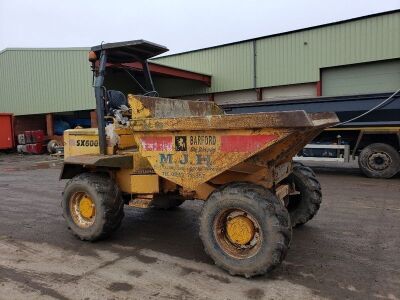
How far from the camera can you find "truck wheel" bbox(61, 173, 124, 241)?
4.88 metres

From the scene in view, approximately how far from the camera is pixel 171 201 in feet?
16.9

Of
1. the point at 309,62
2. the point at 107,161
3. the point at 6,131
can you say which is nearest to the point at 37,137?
the point at 6,131

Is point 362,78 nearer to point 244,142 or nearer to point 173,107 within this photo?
point 173,107

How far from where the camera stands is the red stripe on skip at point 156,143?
167 inches

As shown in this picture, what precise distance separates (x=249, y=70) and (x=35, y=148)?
1194cm

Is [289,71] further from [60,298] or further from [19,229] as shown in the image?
[60,298]

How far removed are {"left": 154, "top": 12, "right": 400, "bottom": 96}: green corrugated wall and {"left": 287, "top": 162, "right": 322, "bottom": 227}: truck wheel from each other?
13550 millimetres

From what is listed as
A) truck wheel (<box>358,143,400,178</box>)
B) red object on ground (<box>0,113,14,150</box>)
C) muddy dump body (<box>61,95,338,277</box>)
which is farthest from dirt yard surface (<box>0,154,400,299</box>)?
red object on ground (<box>0,113,14,150</box>)

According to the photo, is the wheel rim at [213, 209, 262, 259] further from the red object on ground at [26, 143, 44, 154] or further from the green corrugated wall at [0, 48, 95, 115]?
the red object on ground at [26, 143, 44, 154]

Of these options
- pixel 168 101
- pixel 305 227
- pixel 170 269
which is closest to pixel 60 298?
pixel 170 269

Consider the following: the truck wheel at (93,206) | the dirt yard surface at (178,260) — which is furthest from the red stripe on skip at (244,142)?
the truck wheel at (93,206)

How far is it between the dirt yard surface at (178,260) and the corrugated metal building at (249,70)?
10.4 m

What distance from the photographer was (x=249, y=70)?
2106 cm

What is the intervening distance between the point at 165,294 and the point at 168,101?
237cm
